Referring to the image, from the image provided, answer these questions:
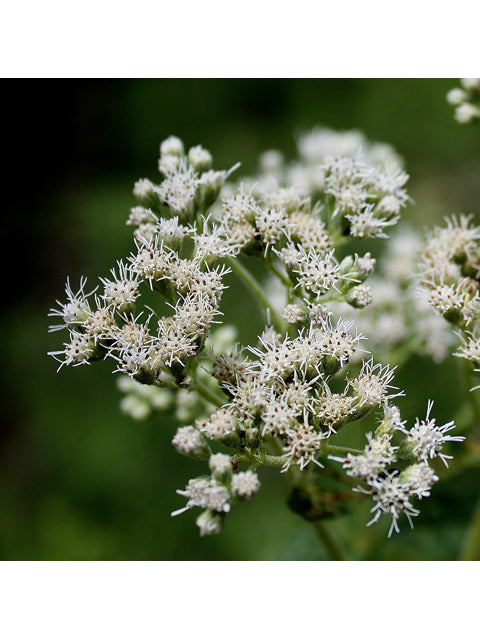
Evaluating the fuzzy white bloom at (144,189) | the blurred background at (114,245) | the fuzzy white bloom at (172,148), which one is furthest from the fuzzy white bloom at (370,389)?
the blurred background at (114,245)

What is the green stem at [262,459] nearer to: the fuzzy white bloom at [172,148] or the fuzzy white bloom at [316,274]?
the fuzzy white bloom at [316,274]

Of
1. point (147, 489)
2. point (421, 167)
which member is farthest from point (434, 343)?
point (421, 167)

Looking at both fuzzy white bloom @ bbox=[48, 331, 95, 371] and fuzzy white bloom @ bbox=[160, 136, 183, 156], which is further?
fuzzy white bloom @ bbox=[160, 136, 183, 156]

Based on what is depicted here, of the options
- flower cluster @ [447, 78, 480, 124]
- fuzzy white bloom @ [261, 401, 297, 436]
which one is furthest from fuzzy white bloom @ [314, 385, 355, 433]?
flower cluster @ [447, 78, 480, 124]

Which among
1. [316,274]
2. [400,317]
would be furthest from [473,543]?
[316,274]

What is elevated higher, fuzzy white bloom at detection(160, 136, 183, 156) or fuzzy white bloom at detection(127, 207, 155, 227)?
fuzzy white bloom at detection(160, 136, 183, 156)

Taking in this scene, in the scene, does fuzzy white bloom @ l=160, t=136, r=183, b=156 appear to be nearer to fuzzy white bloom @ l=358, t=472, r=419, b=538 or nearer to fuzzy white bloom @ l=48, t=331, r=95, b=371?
fuzzy white bloom @ l=48, t=331, r=95, b=371

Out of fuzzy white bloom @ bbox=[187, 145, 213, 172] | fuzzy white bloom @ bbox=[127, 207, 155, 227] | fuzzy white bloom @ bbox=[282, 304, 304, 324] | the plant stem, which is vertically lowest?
the plant stem
